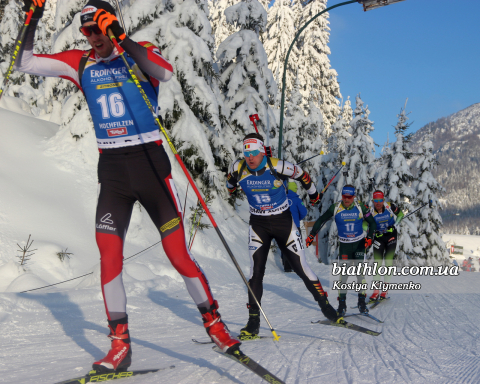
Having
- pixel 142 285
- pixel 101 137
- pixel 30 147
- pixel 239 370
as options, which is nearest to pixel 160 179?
pixel 101 137

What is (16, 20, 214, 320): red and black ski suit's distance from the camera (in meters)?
3.00

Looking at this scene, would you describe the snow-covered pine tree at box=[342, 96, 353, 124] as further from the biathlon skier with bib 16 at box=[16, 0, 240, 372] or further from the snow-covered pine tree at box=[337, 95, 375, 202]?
the biathlon skier with bib 16 at box=[16, 0, 240, 372]

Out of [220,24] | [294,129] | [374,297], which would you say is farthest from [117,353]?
[220,24]

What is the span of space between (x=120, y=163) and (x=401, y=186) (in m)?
23.7

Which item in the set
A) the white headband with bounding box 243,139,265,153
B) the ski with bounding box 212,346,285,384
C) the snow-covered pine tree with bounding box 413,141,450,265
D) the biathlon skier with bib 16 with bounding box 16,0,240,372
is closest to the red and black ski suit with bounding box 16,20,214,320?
the biathlon skier with bib 16 with bounding box 16,0,240,372

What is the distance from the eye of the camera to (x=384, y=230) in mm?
9969

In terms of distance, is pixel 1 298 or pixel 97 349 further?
pixel 1 298

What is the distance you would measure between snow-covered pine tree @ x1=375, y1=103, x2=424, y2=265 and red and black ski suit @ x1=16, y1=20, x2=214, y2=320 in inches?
866

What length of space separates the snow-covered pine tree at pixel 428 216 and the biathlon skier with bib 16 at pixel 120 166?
24612 millimetres

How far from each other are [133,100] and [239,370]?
2322mm

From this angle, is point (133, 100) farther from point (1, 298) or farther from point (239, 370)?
point (1, 298)

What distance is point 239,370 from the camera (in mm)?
3312

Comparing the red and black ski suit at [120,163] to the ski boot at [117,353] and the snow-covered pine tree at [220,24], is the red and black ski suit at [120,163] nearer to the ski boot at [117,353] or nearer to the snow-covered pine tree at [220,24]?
the ski boot at [117,353]

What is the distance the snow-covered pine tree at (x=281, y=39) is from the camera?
37144 mm
